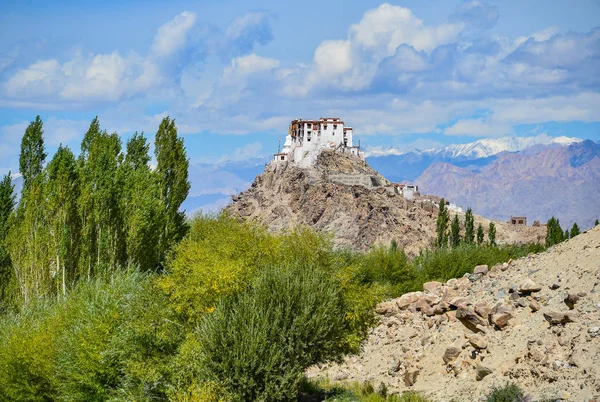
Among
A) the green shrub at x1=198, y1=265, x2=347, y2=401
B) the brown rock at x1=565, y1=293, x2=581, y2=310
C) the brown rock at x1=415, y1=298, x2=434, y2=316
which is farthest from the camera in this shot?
the brown rock at x1=415, y1=298, x2=434, y2=316

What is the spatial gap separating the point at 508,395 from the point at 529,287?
7396 mm

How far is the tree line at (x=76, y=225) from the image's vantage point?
42.3 meters

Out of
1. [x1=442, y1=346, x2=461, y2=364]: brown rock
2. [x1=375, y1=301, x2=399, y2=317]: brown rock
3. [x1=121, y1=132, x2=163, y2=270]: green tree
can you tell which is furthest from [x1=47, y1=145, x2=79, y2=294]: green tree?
[x1=442, y1=346, x2=461, y2=364]: brown rock

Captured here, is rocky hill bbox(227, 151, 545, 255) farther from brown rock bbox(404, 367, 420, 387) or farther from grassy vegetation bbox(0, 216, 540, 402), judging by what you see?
grassy vegetation bbox(0, 216, 540, 402)

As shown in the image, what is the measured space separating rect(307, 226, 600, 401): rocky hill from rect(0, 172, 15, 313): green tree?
17.1m

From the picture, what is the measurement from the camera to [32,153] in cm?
5034

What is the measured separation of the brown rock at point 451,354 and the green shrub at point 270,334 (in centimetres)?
560

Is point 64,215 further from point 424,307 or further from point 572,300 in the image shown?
point 572,300

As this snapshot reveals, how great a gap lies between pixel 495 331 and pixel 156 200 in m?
21.2

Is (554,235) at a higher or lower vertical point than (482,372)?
higher

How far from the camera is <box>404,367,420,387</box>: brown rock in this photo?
3283 centimetres

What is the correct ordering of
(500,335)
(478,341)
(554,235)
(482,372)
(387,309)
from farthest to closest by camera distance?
1. (554,235)
2. (387,309)
3. (478,341)
4. (500,335)
5. (482,372)

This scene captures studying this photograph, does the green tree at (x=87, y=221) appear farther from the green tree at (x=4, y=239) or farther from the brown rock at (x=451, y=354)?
the brown rock at (x=451, y=354)

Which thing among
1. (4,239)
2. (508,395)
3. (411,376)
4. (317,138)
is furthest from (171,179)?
(317,138)
